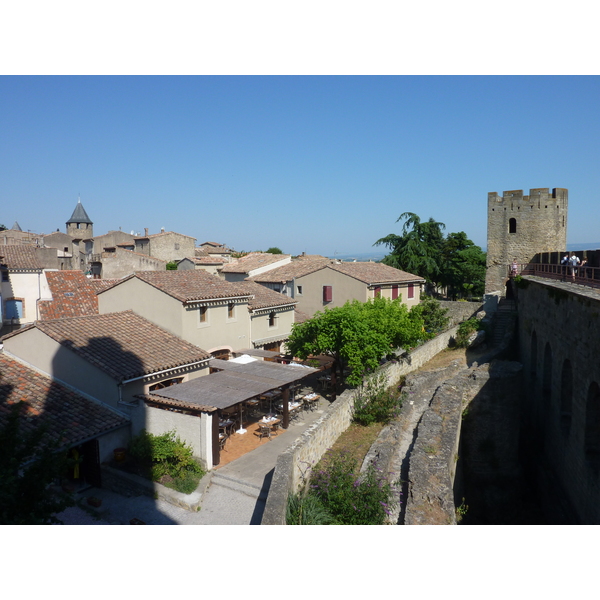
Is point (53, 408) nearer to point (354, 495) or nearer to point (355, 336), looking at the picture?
point (354, 495)

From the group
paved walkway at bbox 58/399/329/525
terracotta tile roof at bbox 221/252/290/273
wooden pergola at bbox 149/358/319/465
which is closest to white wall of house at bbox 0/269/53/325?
terracotta tile roof at bbox 221/252/290/273

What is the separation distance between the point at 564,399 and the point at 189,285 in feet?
49.0

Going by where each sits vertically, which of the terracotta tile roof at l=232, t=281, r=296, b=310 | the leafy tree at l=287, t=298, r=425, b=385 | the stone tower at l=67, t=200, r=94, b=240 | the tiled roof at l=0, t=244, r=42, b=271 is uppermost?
the stone tower at l=67, t=200, r=94, b=240

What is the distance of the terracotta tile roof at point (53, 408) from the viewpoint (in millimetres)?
12578

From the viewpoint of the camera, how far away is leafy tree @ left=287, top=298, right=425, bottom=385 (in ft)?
57.1

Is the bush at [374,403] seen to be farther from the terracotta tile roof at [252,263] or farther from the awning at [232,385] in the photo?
the terracotta tile roof at [252,263]

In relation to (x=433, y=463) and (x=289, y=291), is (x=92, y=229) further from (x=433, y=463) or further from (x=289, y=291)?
(x=433, y=463)

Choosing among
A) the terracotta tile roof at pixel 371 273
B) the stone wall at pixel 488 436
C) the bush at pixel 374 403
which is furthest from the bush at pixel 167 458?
the terracotta tile roof at pixel 371 273

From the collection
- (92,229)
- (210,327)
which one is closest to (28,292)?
(210,327)

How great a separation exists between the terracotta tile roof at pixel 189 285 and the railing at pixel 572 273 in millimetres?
12894

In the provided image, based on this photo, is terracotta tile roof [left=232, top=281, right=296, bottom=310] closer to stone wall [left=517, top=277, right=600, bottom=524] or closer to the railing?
stone wall [left=517, top=277, right=600, bottom=524]

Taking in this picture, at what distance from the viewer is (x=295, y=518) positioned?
8672 mm

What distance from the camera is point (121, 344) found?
639 inches

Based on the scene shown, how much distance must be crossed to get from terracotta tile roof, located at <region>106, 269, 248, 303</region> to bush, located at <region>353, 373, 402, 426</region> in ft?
25.3
